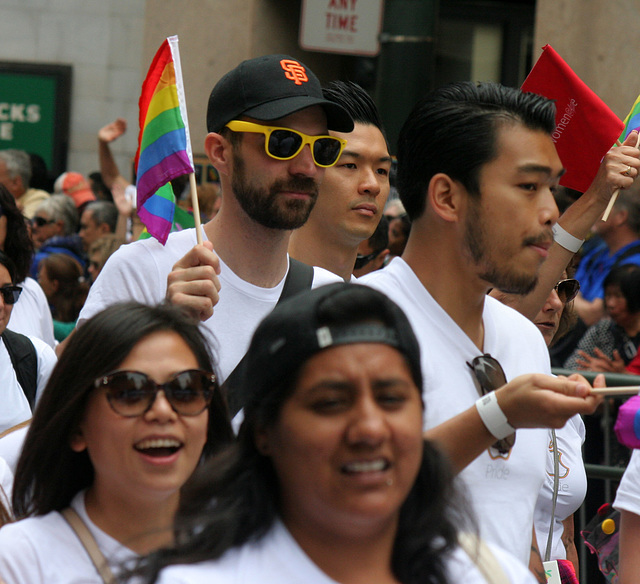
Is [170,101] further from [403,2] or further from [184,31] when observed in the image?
[184,31]

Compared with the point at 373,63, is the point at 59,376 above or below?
below

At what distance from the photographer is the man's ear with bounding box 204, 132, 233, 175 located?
159 inches

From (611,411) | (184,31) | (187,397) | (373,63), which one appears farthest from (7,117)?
(187,397)

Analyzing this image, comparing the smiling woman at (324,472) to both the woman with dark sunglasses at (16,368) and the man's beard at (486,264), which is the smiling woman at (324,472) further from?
the woman with dark sunglasses at (16,368)

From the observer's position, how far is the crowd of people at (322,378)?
206cm

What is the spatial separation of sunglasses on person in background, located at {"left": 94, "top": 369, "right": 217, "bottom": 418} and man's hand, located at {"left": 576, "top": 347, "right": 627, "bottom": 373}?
441cm

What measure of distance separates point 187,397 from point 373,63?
821 cm

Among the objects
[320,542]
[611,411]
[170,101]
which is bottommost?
[611,411]

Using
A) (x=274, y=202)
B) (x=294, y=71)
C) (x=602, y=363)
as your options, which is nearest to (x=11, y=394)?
(x=274, y=202)

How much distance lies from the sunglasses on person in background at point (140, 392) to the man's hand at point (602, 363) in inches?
173

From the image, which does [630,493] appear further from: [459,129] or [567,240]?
[459,129]

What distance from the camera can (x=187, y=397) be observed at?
282cm


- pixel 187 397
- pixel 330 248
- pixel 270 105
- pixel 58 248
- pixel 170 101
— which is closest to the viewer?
pixel 187 397

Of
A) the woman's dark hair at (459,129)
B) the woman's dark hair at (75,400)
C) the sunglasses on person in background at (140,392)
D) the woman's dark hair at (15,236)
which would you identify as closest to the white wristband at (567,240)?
the woman's dark hair at (459,129)
